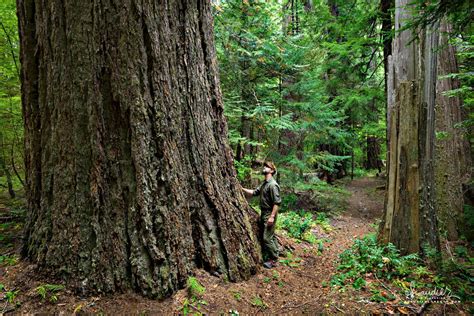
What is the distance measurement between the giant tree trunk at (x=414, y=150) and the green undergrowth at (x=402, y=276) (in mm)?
380

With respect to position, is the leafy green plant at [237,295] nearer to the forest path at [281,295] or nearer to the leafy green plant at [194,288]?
the forest path at [281,295]

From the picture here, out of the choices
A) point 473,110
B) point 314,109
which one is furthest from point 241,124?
point 473,110

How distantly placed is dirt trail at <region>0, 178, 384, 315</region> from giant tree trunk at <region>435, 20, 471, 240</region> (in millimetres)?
3025

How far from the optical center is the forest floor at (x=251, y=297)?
2.83 metres

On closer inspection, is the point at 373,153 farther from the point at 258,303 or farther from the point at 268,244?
the point at 258,303

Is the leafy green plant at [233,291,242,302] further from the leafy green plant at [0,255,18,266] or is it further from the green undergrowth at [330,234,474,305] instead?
the leafy green plant at [0,255,18,266]

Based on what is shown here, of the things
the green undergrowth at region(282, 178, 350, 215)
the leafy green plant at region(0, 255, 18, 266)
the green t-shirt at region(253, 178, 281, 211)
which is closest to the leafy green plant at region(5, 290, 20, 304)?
the leafy green plant at region(0, 255, 18, 266)

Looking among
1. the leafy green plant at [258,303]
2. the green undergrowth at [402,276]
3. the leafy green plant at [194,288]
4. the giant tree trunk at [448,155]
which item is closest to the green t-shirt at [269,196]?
the green undergrowth at [402,276]

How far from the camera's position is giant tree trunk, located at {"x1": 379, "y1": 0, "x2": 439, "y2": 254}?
16.0 ft

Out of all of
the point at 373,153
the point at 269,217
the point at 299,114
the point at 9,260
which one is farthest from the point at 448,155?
the point at 373,153

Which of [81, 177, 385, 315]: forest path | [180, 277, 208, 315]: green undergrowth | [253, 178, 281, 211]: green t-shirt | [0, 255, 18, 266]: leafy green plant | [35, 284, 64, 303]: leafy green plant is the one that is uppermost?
[253, 178, 281, 211]: green t-shirt

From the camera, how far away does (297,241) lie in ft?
21.2

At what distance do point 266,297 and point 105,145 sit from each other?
2997 mm

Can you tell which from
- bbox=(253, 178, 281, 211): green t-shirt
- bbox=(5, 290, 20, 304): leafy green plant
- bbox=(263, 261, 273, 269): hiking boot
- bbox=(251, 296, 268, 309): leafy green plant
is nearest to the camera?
bbox=(5, 290, 20, 304): leafy green plant
